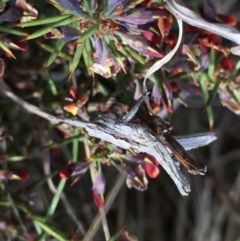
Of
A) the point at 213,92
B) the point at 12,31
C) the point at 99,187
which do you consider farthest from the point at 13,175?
the point at 213,92

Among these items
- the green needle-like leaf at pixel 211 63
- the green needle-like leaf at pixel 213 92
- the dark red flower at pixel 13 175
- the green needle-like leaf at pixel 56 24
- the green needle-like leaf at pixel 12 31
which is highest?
the green needle-like leaf at pixel 56 24

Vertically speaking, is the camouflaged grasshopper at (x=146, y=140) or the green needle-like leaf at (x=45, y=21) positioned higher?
the green needle-like leaf at (x=45, y=21)

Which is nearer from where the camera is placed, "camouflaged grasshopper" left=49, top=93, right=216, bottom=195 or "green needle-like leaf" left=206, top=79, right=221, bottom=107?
"camouflaged grasshopper" left=49, top=93, right=216, bottom=195

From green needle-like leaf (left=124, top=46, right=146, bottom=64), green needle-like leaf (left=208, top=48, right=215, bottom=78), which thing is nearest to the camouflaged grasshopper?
green needle-like leaf (left=124, top=46, right=146, bottom=64)

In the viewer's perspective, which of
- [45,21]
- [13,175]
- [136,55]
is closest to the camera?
Answer: [45,21]

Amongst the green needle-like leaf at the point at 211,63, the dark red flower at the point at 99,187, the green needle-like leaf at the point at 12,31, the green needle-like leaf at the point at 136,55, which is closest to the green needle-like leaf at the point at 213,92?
the green needle-like leaf at the point at 211,63

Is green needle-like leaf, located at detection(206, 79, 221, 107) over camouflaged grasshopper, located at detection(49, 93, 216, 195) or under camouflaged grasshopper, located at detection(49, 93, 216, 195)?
over

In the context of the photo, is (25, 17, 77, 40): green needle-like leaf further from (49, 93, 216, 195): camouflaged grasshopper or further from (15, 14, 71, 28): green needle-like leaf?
(49, 93, 216, 195): camouflaged grasshopper

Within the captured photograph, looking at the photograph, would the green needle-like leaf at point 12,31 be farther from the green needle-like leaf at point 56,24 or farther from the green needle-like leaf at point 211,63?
the green needle-like leaf at point 211,63

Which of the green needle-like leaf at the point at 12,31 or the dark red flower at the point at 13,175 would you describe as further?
the dark red flower at the point at 13,175

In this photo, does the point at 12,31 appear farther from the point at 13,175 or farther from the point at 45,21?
the point at 13,175

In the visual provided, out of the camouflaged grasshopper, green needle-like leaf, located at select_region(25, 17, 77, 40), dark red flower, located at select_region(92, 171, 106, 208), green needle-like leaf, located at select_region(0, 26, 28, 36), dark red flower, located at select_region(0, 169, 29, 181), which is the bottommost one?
dark red flower, located at select_region(0, 169, 29, 181)
